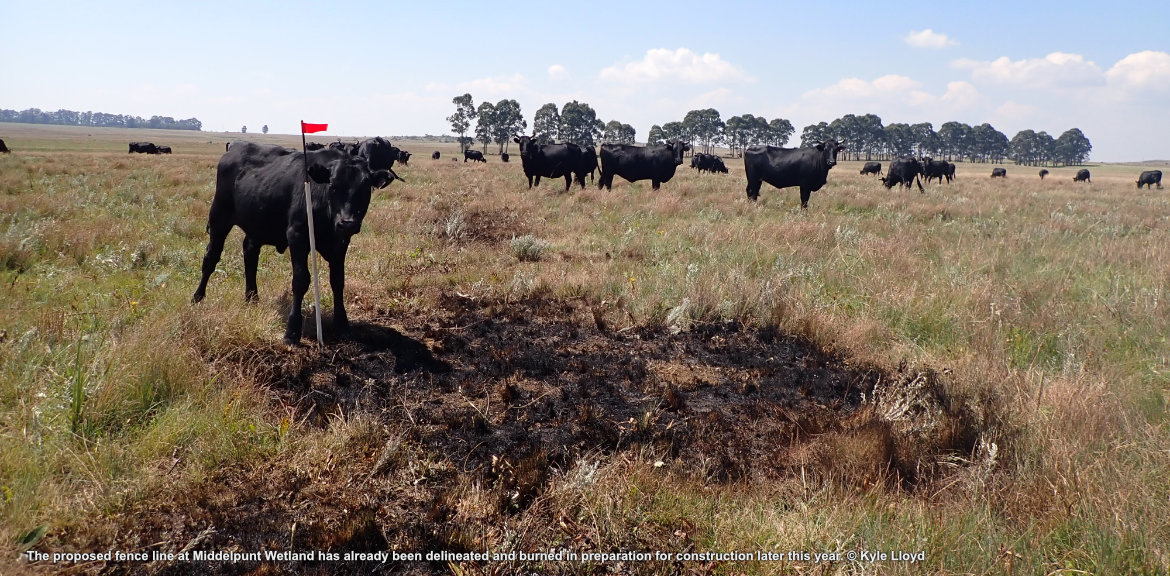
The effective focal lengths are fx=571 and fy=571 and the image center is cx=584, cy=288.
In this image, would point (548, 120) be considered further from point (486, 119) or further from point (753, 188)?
point (753, 188)

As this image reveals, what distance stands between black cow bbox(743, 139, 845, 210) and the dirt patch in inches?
568

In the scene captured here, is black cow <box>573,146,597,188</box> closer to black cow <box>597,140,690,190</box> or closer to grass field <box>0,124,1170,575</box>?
black cow <box>597,140,690,190</box>

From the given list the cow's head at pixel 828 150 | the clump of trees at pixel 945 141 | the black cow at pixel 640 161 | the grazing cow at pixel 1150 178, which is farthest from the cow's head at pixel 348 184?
the clump of trees at pixel 945 141

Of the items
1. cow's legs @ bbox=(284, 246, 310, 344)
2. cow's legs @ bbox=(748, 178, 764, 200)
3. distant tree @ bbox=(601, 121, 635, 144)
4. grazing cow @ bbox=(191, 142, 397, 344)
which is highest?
distant tree @ bbox=(601, 121, 635, 144)

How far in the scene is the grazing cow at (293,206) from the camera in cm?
498

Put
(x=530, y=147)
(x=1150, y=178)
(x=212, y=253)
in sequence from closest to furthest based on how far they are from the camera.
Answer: (x=212, y=253) < (x=530, y=147) < (x=1150, y=178)

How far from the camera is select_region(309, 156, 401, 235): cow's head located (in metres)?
4.85

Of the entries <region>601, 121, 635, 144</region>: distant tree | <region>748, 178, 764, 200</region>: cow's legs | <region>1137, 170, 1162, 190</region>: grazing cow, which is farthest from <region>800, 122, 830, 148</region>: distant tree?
<region>748, 178, 764, 200</region>: cow's legs

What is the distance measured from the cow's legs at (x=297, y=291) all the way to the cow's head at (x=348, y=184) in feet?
1.61

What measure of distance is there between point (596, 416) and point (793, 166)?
17658 mm

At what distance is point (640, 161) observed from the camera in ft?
83.3

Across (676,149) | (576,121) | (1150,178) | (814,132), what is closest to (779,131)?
(814,132)

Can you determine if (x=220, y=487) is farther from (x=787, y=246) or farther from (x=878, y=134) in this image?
(x=878, y=134)

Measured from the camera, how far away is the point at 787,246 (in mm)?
9727
